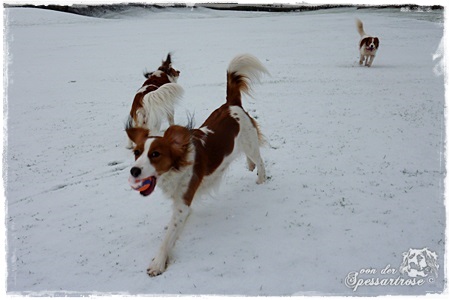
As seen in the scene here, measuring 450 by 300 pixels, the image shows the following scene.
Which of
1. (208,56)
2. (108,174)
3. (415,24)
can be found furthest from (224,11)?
(108,174)

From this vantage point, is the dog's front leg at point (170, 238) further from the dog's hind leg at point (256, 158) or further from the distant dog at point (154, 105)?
the distant dog at point (154, 105)

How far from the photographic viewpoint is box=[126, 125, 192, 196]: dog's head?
283 centimetres

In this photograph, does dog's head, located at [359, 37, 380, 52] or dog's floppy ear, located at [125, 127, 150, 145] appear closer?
dog's floppy ear, located at [125, 127, 150, 145]

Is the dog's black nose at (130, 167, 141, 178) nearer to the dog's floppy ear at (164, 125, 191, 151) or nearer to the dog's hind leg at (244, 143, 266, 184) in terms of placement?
the dog's floppy ear at (164, 125, 191, 151)

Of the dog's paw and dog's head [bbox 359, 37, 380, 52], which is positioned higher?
dog's head [bbox 359, 37, 380, 52]

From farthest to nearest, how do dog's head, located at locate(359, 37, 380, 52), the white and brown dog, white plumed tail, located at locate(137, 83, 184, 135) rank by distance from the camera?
1. dog's head, located at locate(359, 37, 380, 52)
2. white plumed tail, located at locate(137, 83, 184, 135)
3. the white and brown dog

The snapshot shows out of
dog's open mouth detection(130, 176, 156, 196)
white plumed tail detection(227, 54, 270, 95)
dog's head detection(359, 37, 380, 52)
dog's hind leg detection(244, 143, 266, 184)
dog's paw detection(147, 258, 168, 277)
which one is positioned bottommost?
dog's paw detection(147, 258, 168, 277)

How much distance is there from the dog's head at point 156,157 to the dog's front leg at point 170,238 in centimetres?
42

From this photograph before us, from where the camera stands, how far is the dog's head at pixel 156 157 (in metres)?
2.83

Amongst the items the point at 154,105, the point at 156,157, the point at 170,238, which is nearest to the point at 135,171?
the point at 156,157

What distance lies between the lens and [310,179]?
4512mm

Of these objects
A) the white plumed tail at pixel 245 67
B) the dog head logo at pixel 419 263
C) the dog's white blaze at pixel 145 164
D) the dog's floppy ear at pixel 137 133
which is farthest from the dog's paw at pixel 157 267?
the white plumed tail at pixel 245 67

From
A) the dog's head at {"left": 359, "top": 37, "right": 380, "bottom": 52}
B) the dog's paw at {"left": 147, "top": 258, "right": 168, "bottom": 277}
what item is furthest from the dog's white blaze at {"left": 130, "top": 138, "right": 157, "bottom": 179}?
the dog's head at {"left": 359, "top": 37, "right": 380, "bottom": 52}

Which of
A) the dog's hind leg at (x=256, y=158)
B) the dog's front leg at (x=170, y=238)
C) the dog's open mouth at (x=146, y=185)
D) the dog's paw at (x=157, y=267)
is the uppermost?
the dog's open mouth at (x=146, y=185)
